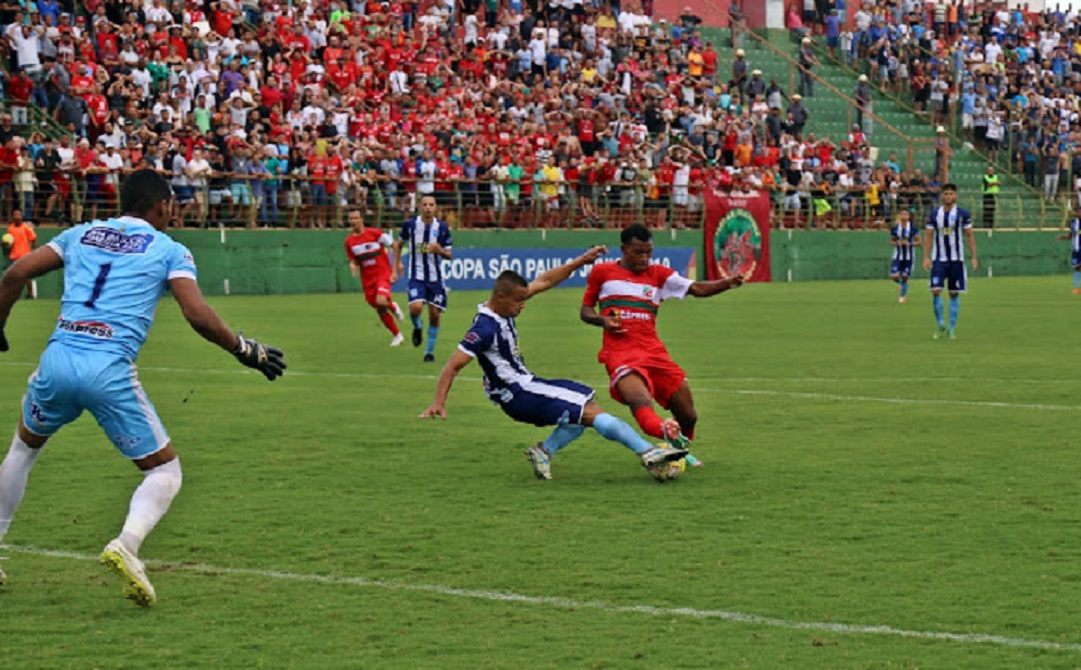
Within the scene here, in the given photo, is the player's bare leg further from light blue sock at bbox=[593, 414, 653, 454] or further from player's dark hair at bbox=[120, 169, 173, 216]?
player's dark hair at bbox=[120, 169, 173, 216]

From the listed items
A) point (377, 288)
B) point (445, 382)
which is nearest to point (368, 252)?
point (377, 288)

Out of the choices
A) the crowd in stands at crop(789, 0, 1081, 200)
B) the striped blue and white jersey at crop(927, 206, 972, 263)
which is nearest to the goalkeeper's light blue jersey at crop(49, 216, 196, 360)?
the striped blue and white jersey at crop(927, 206, 972, 263)

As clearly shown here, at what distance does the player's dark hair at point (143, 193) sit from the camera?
759 cm

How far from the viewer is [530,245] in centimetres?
4066

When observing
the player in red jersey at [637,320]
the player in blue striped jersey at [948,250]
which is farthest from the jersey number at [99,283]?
the player in blue striped jersey at [948,250]

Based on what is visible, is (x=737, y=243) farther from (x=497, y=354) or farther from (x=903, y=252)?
(x=497, y=354)

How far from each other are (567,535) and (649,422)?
2397 millimetres

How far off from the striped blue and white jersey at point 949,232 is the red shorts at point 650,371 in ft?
47.0

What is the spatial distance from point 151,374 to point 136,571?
12.4m

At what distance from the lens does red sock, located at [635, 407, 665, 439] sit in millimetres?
11423

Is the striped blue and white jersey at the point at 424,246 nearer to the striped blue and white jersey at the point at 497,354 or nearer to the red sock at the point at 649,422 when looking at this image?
the red sock at the point at 649,422

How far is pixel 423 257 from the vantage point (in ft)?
75.7

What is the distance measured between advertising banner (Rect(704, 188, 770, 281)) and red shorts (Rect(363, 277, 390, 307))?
68.1ft

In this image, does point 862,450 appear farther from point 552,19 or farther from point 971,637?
point 552,19
